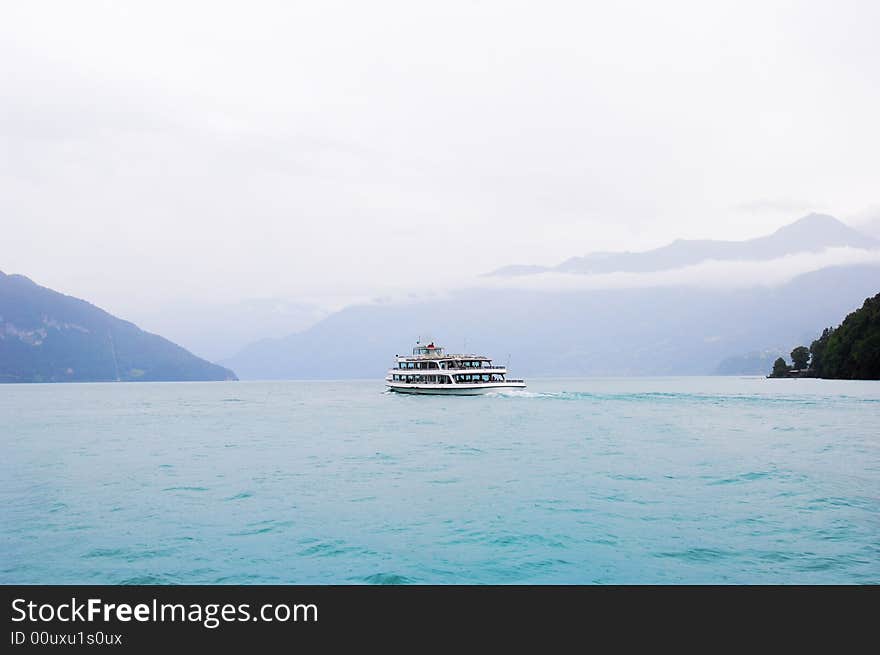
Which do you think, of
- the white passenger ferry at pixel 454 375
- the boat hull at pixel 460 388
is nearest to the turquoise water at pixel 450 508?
the boat hull at pixel 460 388

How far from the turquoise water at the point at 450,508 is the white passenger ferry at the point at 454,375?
54.8 metres

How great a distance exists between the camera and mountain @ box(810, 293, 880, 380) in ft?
464

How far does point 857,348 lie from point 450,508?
152m

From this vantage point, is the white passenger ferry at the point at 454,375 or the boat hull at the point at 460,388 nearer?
the boat hull at the point at 460,388

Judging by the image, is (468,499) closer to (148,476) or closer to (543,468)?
(543,468)

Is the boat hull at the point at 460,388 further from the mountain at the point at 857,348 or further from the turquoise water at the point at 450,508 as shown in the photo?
the mountain at the point at 857,348

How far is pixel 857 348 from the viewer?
145000 millimetres
